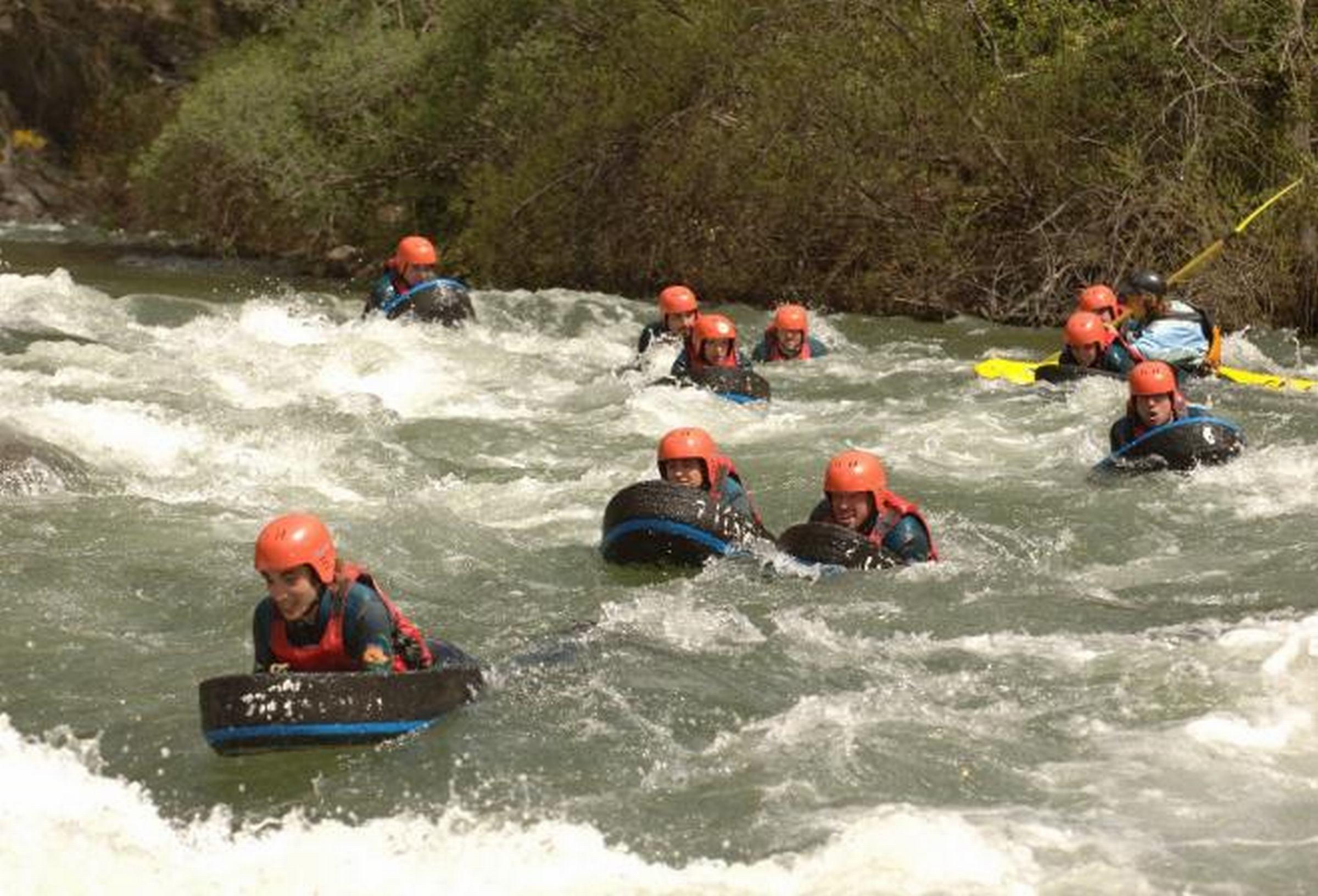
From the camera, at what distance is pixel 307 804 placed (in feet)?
23.3

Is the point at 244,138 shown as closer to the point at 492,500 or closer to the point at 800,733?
the point at 492,500

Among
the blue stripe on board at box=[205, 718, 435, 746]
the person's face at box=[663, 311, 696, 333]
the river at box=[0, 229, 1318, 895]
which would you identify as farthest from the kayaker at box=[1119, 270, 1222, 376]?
the blue stripe on board at box=[205, 718, 435, 746]

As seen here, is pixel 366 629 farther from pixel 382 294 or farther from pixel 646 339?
pixel 382 294

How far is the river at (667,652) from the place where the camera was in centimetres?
660

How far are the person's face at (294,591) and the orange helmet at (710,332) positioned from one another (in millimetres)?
7398

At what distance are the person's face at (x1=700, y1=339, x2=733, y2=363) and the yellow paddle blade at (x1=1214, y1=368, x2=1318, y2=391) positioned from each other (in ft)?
11.8

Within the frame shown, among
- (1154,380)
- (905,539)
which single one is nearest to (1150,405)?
(1154,380)

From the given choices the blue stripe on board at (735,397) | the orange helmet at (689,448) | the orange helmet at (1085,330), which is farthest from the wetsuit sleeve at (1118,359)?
the orange helmet at (689,448)

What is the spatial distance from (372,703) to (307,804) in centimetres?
46

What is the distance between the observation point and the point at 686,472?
10.2 m

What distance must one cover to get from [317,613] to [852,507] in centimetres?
317

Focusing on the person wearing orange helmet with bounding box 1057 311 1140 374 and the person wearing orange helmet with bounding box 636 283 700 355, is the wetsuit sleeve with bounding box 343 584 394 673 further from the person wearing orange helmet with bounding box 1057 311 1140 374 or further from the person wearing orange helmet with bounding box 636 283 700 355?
the person wearing orange helmet with bounding box 636 283 700 355

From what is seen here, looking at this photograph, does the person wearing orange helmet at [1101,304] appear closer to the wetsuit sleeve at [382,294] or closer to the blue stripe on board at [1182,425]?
the blue stripe on board at [1182,425]

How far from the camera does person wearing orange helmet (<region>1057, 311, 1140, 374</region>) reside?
1420 centimetres
